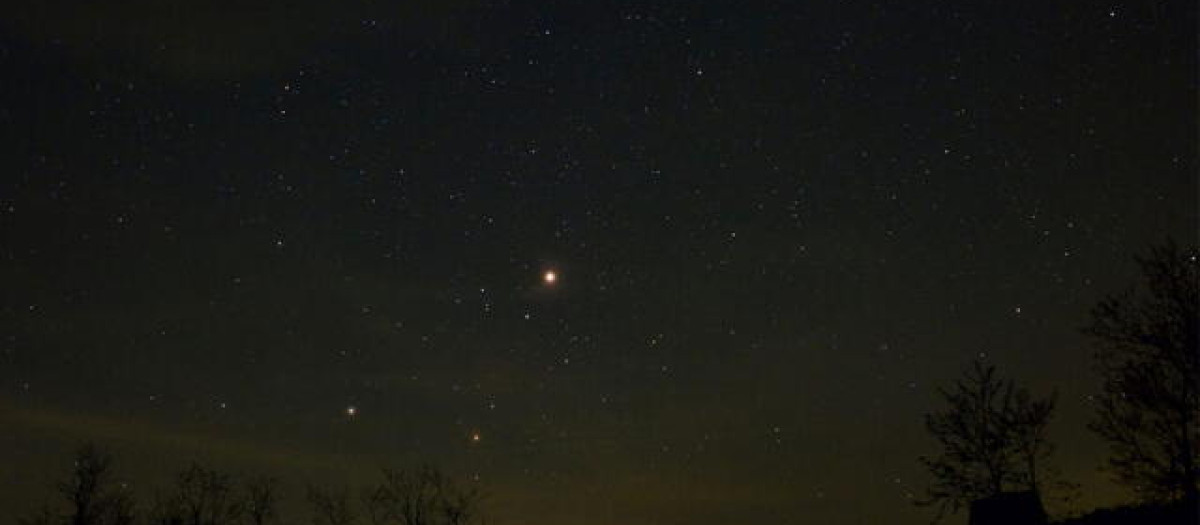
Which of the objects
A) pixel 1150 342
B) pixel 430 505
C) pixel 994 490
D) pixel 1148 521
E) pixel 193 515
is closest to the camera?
pixel 1148 521

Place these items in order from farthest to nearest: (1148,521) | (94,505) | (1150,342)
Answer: (94,505), (1150,342), (1148,521)

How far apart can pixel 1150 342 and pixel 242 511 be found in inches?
1853

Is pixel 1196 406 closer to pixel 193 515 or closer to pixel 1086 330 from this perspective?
pixel 1086 330

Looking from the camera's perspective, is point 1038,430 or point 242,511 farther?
point 242,511

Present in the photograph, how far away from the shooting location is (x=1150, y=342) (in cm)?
3106

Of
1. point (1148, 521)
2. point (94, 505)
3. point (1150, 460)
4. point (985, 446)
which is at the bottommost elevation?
point (1148, 521)

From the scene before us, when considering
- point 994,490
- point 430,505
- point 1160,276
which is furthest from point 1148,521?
point 430,505

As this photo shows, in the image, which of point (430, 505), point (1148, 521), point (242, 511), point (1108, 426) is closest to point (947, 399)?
point (1108, 426)

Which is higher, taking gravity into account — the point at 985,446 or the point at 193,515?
the point at 193,515

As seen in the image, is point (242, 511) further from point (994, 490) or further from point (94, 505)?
point (994, 490)

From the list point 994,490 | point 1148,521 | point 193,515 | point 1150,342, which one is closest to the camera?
point 1148,521

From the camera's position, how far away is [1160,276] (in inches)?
1233

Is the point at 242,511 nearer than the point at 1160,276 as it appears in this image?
No

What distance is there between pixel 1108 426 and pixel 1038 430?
9850 millimetres
